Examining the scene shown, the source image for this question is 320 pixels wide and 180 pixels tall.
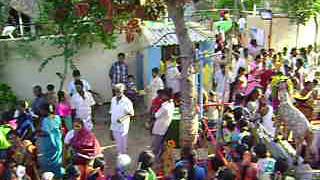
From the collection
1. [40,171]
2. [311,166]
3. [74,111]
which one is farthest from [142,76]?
[311,166]

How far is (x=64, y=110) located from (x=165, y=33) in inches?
149

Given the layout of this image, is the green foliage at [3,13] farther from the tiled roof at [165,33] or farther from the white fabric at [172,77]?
the white fabric at [172,77]

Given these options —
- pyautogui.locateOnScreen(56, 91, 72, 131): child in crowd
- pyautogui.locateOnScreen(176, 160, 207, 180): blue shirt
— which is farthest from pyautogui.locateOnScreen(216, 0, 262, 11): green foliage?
pyautogui.locateOnScreen(176, 160, 207, 180): blue shirt

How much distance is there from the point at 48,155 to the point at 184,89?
240 centimetres

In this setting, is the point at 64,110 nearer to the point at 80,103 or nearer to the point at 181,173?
the point at 80,103

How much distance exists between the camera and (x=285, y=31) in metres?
16.1

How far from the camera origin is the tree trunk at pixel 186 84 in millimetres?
8360

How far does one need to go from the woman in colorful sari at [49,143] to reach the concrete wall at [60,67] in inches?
162

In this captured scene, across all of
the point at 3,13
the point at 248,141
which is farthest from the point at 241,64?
the point at 3,13

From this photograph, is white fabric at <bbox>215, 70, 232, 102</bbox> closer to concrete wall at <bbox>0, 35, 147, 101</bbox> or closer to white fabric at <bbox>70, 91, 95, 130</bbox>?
concrete wall at <bbox>0, 35, 147, 101</bbox>

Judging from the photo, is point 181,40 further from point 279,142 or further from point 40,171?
point 40,171

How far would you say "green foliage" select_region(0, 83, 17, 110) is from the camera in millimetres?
11320

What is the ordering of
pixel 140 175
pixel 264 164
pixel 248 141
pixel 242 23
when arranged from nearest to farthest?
pixel 140 175 < pixel 264 164 < pixel 248 141 < pixel 242 23

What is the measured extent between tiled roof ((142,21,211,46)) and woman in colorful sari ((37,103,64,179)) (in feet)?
13.5
